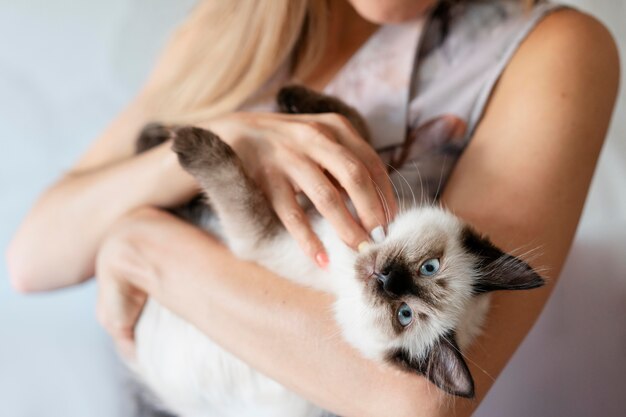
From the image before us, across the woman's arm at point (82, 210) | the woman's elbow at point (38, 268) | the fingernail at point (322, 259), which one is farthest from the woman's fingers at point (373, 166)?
the woman's elbow at point (38, 268)

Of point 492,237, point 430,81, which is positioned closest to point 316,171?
point 492,237

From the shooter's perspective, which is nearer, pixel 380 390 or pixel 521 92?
pixel 380 390

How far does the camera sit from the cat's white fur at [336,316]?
77 cm

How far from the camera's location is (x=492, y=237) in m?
0.84

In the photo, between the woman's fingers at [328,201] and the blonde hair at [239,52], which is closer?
the woman's fingers at [328,201]

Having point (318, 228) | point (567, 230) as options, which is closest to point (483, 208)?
point (567, 230)

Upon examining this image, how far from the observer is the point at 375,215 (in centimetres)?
80

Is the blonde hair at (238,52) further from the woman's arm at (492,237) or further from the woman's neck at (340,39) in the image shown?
the woman's arm at (492,237)

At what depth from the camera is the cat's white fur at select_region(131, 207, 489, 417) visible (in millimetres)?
772

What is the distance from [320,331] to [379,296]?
91 mm

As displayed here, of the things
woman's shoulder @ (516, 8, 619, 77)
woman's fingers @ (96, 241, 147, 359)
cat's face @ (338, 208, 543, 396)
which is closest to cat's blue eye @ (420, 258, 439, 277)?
cat's face @ (338, 208, 543, 396)

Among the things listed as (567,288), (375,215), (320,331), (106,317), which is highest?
(375,215)

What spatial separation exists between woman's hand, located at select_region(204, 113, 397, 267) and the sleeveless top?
0.50 feet

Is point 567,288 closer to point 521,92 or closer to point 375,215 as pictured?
point 521,92
